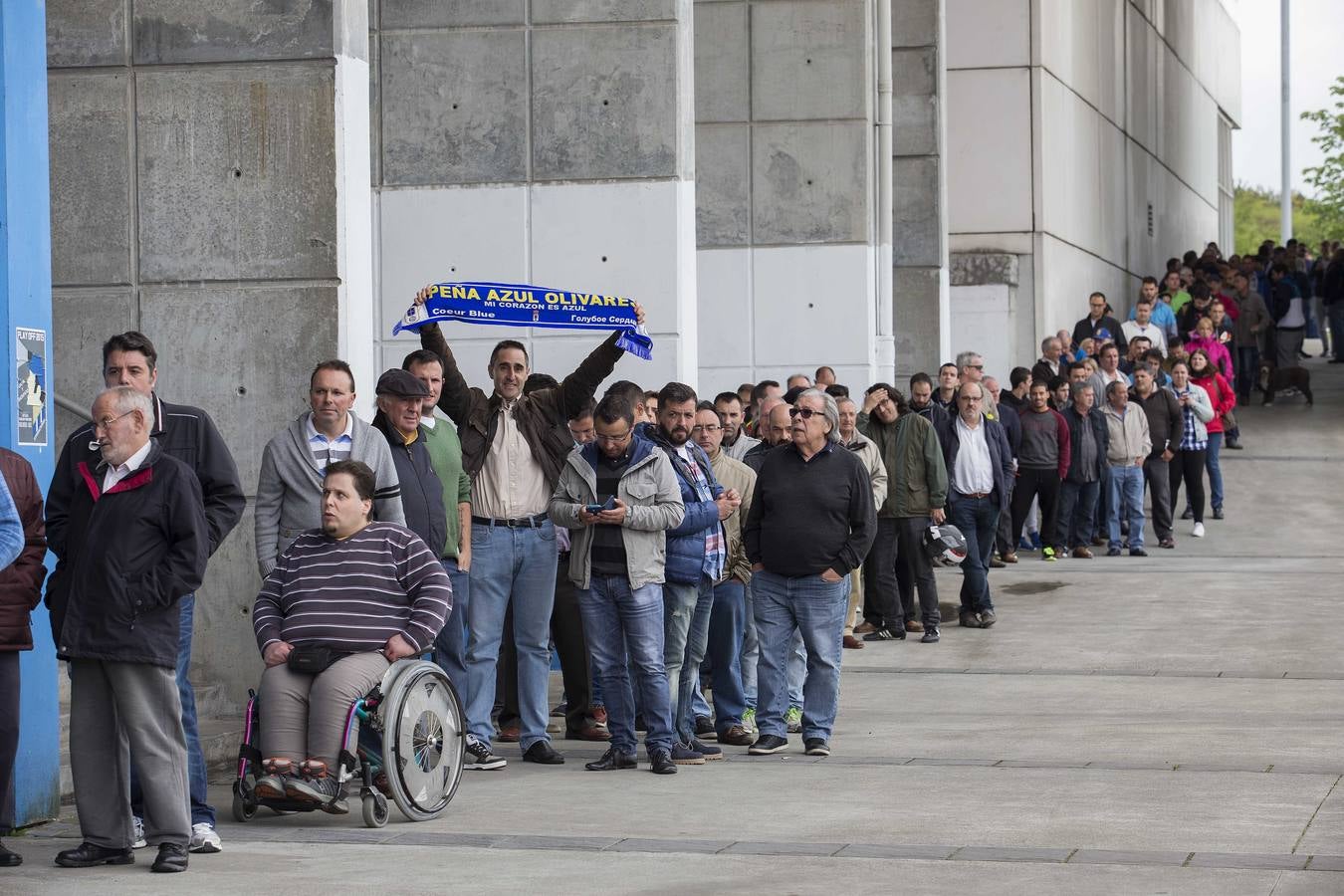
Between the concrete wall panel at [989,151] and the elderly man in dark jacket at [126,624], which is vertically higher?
the concrete wall panel at [989,151]

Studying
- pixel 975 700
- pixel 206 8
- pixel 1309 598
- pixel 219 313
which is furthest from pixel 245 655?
pixel 1309 598

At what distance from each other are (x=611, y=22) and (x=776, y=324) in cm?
594

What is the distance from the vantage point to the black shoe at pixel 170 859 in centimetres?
767

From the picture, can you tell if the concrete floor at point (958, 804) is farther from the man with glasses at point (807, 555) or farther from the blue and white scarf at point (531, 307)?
the blue and white scarf at point (531, 307)

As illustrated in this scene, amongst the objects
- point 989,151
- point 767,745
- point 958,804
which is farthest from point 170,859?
point 989,151

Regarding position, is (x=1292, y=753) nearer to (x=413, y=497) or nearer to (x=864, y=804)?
(x=864, y=804)

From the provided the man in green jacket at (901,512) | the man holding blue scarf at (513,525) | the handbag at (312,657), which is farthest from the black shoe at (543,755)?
the man in green jacket at (901,512)

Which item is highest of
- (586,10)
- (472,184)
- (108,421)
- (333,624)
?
(586,10)

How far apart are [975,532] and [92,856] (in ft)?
32.9

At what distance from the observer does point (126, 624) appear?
7.69m

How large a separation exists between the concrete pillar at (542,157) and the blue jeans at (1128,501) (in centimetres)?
750

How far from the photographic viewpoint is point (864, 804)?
29.9 feet

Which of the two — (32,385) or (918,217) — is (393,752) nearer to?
(32,385)

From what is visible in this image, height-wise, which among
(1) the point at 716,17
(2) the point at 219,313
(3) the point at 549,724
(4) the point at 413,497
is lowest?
(3) the point at 549,724
